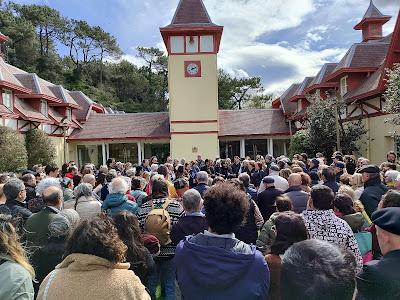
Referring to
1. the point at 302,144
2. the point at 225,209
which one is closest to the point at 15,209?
the point at 225,209

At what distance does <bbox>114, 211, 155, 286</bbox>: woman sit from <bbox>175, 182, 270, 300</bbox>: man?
3.03 feet

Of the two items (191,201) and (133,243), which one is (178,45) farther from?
(133,243)

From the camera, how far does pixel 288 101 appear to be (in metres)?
33.5

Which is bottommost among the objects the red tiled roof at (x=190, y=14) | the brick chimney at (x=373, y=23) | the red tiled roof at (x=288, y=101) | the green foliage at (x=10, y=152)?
the green foliage at (x=10, y=152)

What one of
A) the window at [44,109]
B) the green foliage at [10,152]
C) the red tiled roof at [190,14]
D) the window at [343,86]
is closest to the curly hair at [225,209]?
the green foliage at [10,152]

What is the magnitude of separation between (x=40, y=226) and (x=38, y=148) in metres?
20.8

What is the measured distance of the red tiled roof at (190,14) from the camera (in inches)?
1178

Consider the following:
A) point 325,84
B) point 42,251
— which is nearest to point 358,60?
point 325,84

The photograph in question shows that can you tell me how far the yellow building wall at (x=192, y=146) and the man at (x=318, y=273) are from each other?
27.4 metres

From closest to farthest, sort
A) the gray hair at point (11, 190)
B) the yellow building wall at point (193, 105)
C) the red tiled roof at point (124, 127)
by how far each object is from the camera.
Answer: the gray hair at point (11, 190) → the yellow building wall at point (193, 105) → the red tiled roof at point (124, 127)

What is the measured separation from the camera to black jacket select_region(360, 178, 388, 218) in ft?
18.6

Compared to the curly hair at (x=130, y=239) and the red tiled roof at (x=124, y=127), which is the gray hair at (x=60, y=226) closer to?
the curly hair at (x=130, y=239)

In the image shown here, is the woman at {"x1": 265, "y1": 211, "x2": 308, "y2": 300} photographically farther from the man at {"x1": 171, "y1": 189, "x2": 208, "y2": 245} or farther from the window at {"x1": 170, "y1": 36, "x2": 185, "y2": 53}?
the window at {"x1": 170, "y1": 36, "x2": 185, "y2": 53}

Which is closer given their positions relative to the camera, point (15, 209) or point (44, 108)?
point (15, 209)
